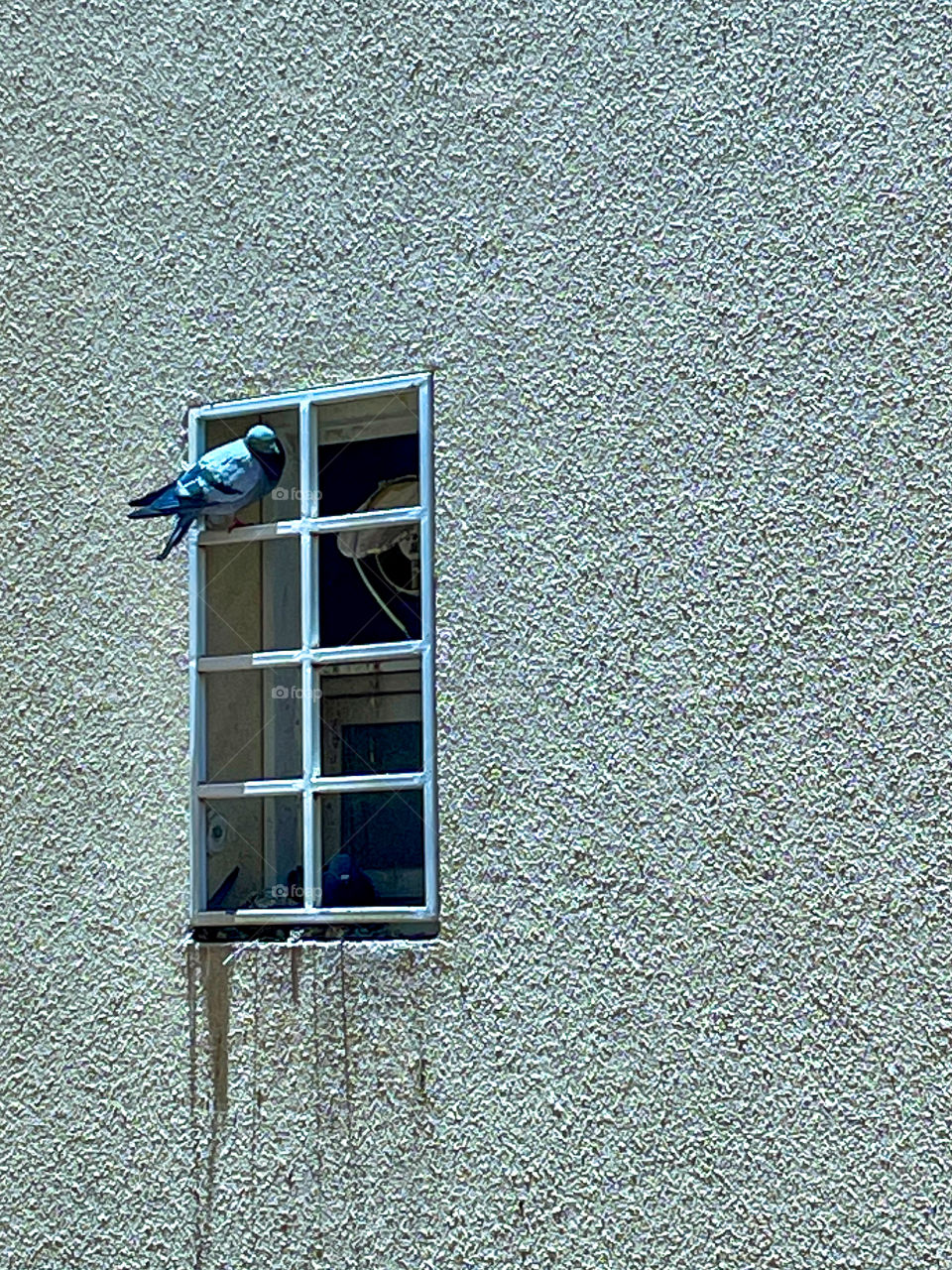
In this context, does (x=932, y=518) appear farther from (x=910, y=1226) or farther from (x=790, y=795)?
(x=910, y=1226)

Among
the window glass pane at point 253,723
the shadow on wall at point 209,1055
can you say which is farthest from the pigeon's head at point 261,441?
the shadow on wall at point 209,1055

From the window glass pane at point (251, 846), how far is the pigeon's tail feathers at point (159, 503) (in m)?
1.10

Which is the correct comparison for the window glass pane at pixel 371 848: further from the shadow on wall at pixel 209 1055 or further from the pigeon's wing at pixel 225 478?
the pigeon's wing at pixel 225 478

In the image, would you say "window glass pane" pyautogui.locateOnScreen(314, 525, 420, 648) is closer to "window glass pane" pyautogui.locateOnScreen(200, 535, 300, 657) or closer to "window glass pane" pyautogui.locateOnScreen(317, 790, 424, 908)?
"window glass pane" pyautogui.locateOnScreen(200, 535, 300, 657)

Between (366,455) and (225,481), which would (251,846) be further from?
(366,455)

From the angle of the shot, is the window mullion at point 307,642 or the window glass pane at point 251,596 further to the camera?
the window glass pane at point 251,596

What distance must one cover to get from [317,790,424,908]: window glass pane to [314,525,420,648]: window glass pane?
591mm

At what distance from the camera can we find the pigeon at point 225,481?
258 inches

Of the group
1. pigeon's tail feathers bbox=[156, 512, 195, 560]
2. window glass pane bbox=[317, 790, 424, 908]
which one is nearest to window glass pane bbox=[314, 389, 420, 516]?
pigeon's tail feathers bbox=[156, 512, 195, 560]

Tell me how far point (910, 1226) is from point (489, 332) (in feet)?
10.6

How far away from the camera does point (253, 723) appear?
265 inches

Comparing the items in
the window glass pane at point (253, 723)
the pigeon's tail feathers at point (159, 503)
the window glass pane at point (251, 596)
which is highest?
the pigeon's tail feathers at point (159, 503)

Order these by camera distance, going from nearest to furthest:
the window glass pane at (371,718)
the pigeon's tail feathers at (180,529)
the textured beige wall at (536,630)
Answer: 1. the textured beige wall at (536,630)
2. the window glass pane at (371,718)
3. the pigeon's tail feathers at (180,529)

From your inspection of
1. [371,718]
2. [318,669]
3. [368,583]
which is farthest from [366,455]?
[371,718]
